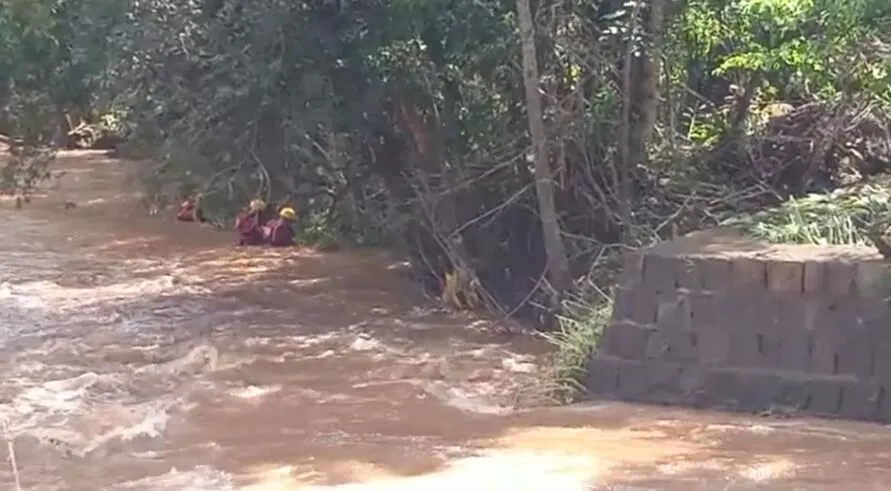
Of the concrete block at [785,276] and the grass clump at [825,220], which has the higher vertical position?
the grass clump at [825,220]

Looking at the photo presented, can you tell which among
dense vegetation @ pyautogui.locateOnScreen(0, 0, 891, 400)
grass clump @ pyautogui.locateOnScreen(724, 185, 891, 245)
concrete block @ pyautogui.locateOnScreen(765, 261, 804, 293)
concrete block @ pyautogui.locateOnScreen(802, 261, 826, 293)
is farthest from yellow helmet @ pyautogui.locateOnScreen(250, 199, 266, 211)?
concrete block @ pyautogui.locateOnScreen(802, 261, 826, 293)

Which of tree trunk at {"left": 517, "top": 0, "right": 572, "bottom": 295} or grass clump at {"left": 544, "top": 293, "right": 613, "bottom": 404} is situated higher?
tree trunk at {"left": 517, "top": 0, "right": 572, "bottom": 295}

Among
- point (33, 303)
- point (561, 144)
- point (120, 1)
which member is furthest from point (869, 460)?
point (33, 303)

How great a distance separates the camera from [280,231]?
16.3m

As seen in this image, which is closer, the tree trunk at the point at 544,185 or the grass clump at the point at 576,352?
the grass clump at the point at 576,352

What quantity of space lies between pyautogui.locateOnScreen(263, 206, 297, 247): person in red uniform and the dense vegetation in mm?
3722

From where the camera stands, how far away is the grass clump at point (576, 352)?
26.8 feet

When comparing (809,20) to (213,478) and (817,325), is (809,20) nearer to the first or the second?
(817,325)

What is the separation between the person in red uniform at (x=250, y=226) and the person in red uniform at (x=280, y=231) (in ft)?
0.30

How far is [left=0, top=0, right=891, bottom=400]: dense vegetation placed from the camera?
423 inches

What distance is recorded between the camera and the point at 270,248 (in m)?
16.5

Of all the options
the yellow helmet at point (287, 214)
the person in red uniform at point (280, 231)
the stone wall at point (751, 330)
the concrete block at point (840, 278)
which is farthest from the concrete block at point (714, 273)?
the person in red uniform at point (280, 231)

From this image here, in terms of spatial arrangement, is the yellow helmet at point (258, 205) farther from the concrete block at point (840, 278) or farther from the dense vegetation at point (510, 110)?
the concrete block at point (840, 278)

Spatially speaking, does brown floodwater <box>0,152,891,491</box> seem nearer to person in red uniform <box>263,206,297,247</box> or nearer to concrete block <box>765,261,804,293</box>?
person in red uniform <box>263,206,297,247</box>
